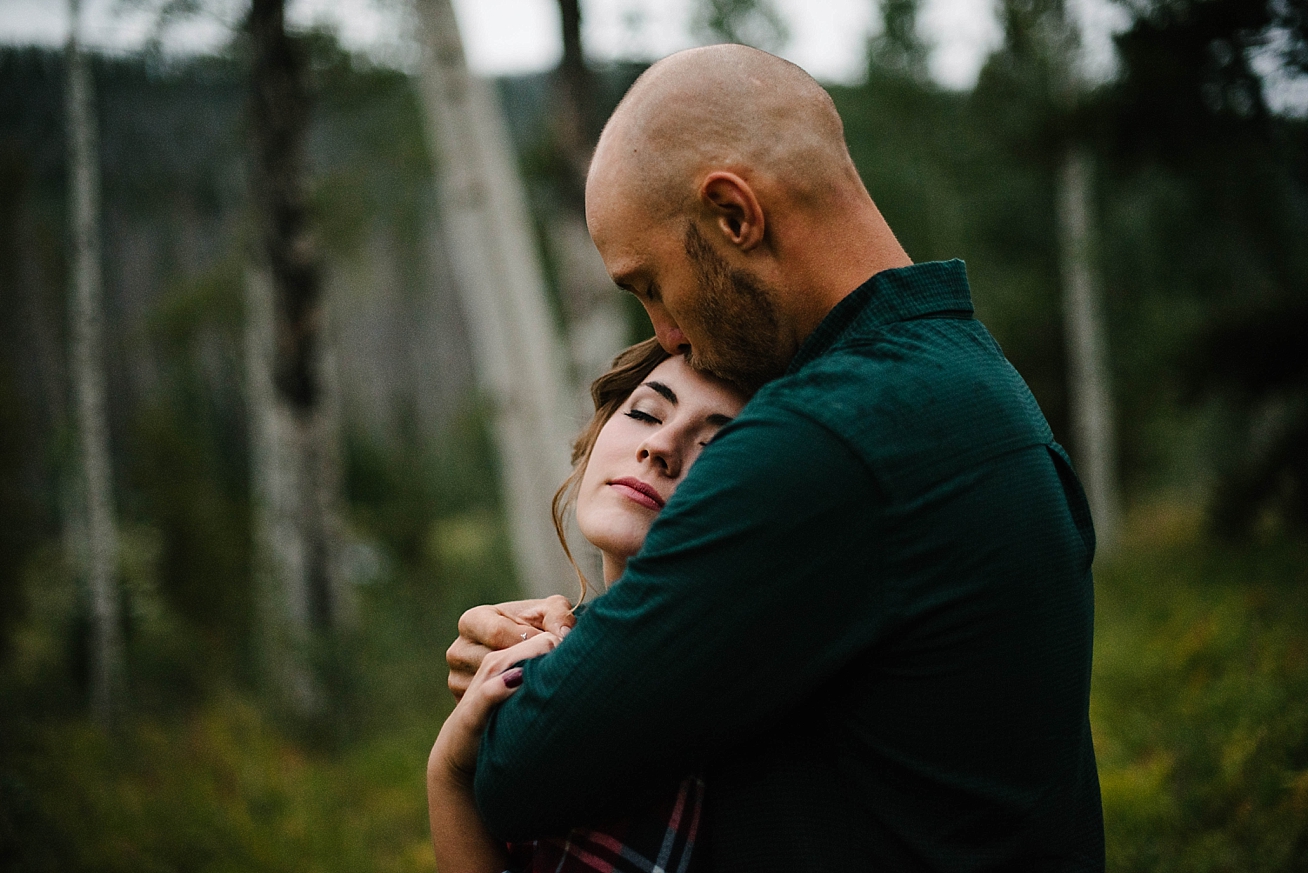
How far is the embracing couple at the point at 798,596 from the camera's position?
1148 millimetres

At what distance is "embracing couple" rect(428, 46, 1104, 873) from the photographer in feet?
3.77

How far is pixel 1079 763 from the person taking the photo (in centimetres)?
136

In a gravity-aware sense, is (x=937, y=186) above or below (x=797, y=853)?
above

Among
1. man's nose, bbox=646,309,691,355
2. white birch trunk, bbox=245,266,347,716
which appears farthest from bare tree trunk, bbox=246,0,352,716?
man's nose, bbox=646,309,691,355

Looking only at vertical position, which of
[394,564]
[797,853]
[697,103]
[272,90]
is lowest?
[394,564]

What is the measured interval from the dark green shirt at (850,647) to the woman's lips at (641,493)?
474mm

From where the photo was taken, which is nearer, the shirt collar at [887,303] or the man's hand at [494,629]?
the shirt collar at [887,303]

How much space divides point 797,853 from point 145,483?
16372 millimetres

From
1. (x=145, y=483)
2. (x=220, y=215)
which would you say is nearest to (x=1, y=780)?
(x=145, y=483)

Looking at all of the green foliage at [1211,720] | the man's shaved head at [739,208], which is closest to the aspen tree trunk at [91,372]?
the green foliage at [1211,720]

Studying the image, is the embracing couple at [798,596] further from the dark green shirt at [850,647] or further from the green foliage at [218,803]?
the green foliage at [218,803]

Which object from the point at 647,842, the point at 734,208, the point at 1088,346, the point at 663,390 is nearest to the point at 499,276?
the point at 663,390

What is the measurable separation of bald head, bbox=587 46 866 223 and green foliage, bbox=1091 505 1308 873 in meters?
3.20

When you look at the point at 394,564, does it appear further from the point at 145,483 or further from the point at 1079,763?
the point at 1079,763
